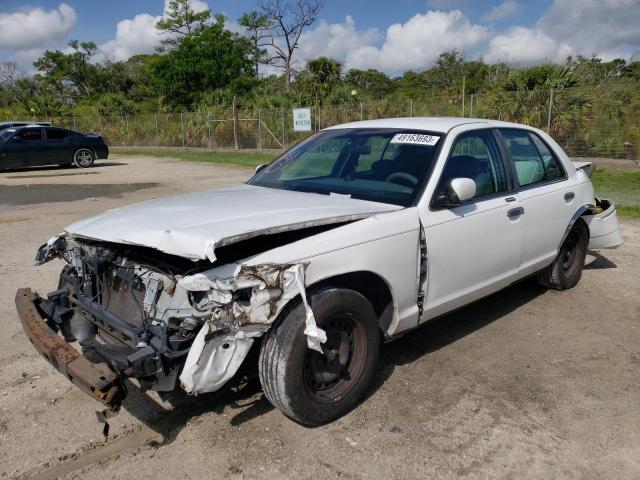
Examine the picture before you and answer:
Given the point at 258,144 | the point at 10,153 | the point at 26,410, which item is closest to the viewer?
the point at 26,410

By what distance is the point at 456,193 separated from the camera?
144 inches

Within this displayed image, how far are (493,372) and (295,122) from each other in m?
20.8

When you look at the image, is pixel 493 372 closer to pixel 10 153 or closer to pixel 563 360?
pixel 563 360

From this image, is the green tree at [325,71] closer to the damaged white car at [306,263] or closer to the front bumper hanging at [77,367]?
the damaged white car at [306,263]

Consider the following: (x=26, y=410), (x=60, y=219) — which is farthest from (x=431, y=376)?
(x=60, y=219)

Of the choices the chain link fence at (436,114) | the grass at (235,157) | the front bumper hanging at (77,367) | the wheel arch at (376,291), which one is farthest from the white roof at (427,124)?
the grass at (235,157)

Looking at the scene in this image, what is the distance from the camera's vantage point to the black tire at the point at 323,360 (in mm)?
2928

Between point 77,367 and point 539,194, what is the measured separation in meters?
3.74

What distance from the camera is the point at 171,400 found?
3.59 meters

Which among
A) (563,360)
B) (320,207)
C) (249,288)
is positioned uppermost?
(320,207)

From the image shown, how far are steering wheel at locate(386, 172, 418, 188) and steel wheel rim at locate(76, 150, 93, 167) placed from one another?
59.6ft

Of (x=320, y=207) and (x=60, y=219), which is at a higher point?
(x=320, y=207)

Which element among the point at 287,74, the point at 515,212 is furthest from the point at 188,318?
the point at 287,74

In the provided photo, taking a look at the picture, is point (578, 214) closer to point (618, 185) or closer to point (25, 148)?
point (618, 185)
